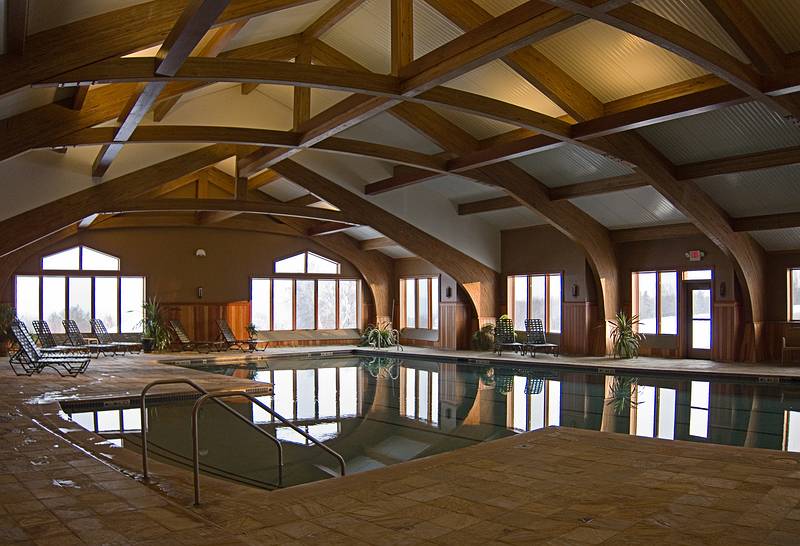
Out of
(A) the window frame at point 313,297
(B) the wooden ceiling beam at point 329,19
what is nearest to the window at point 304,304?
(A) the window frame at point 313,297

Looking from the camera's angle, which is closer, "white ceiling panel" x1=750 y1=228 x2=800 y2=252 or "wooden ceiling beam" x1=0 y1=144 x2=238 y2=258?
"wooden ceiling beam" x1=0 y1=144 x2=238 y2=258

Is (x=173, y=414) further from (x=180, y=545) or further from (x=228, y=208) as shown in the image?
(x=228, y=208)

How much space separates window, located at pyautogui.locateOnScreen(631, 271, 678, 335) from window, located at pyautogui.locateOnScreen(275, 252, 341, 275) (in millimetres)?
8305

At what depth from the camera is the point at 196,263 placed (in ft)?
57.5

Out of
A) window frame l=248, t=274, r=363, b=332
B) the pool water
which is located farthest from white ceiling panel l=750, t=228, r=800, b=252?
window frame l=248, t=274, r=363, b=332

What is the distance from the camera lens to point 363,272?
19.3m

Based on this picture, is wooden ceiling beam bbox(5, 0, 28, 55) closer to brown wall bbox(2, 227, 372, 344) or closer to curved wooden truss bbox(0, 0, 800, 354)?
curved wooden truss bbox(0, 0, 800, 354)

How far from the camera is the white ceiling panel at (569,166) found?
38.7 feet

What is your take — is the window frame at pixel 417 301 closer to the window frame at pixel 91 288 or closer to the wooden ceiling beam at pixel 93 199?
the window frame at pixel 91 288

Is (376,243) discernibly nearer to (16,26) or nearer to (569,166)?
(569,166)

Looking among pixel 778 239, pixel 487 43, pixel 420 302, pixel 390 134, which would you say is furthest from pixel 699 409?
pixel 420 302

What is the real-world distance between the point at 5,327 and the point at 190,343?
383 centimetres

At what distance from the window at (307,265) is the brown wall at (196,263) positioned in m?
0.26

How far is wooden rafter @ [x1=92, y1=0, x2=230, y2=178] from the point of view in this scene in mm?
4849
